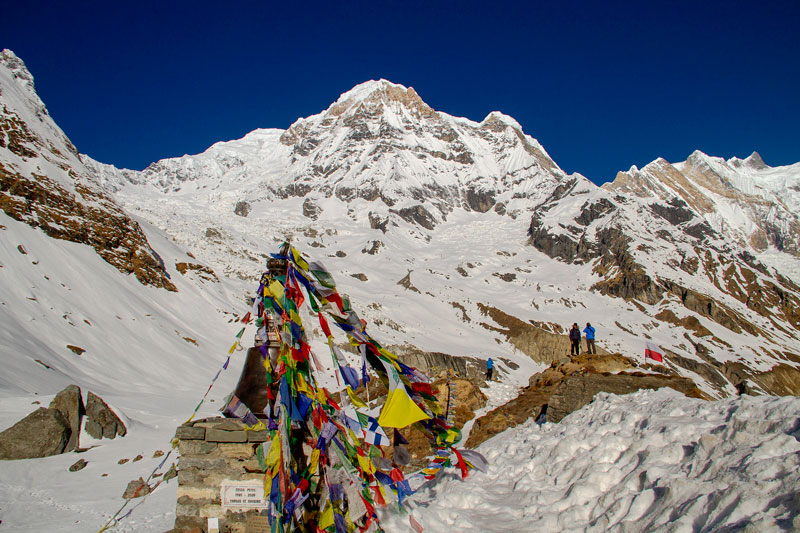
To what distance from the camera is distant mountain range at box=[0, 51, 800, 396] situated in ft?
117

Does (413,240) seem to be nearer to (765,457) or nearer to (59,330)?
(59,330)

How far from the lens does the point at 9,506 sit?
303 inches

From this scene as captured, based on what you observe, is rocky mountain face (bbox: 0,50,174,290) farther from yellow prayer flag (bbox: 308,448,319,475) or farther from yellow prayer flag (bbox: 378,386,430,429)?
yellow prayer flag (bbox: 378,386,430,429)

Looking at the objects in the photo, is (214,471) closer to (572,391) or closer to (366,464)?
(366,464)

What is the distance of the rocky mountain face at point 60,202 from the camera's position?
2667 cm

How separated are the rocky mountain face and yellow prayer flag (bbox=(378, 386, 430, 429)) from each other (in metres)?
29.4

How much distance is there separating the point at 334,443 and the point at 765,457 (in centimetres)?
473

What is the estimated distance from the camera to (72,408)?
436 inches

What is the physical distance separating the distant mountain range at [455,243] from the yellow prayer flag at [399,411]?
11.5ft

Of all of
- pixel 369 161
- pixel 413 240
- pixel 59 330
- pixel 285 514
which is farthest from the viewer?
pixel 369 161

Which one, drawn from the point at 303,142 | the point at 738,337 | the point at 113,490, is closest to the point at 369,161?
the point at 303,142

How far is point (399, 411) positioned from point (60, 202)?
34587 millimetres

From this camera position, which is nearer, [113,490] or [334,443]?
[334,443]

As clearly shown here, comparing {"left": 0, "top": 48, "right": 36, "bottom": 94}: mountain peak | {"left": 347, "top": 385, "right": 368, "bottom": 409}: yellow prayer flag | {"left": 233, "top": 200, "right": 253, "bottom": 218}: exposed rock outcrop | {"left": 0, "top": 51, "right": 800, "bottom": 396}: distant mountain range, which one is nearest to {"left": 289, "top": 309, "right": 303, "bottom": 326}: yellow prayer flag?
{"left": 347, "top": 385, "right": 368, "bottom": 409}: yellow prayer flag
